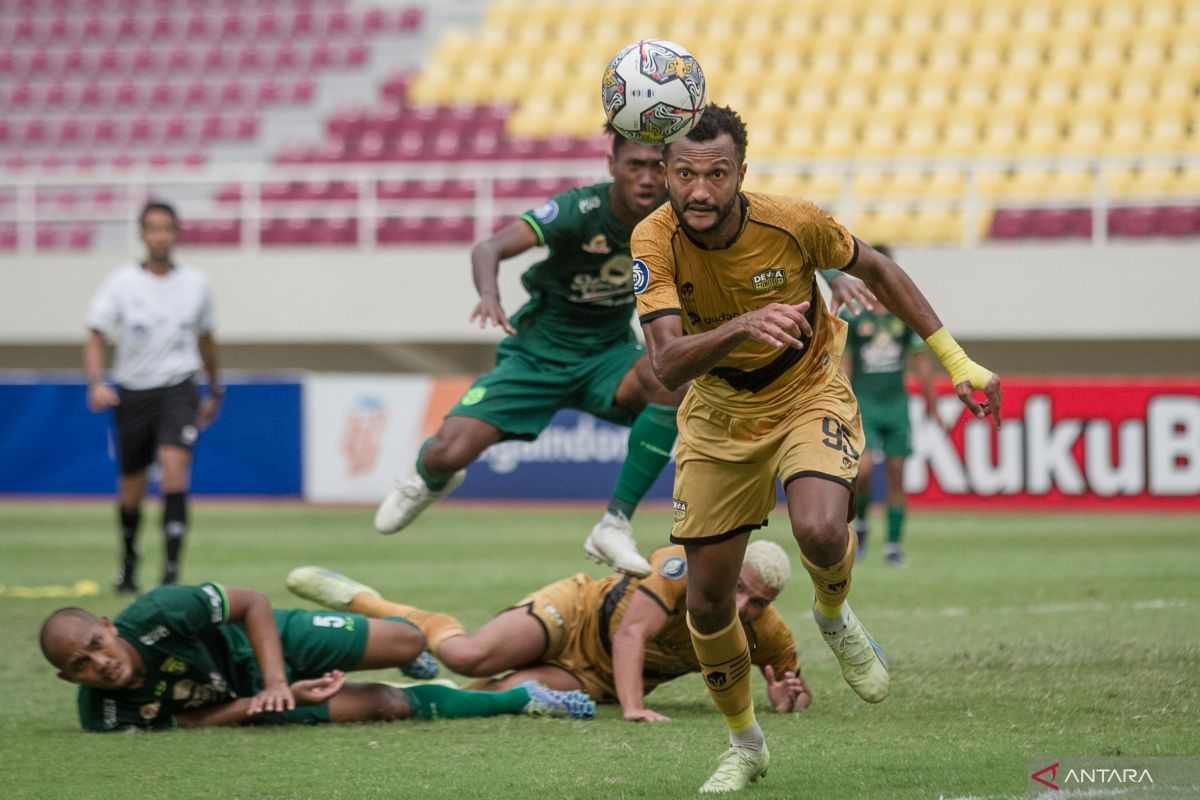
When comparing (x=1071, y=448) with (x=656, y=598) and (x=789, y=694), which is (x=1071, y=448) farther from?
(x=656, y=598)

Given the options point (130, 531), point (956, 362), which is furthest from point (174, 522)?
point (956, 362)

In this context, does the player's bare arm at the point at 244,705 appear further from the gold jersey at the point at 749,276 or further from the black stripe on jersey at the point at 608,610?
the gold jersey at the point at 749,276

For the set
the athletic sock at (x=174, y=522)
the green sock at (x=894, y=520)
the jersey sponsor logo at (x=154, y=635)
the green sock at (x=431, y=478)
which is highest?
the green sock at (x=431, y=478)

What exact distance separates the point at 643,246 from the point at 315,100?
21452 mm

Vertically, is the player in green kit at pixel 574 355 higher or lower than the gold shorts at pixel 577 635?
higher

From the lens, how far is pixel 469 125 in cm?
2394

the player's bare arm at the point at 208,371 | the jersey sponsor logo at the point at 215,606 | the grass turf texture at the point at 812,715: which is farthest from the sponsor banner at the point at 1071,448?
the jersey sponsor logo at the point at 215,606

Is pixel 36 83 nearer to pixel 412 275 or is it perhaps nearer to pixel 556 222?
pixel 412 275

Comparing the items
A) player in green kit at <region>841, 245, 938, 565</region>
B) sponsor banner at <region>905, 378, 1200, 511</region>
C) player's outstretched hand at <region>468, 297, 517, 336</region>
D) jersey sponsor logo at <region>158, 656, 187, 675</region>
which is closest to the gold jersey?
player's outstretched hand at <region>468, 297, 517, 336</region>

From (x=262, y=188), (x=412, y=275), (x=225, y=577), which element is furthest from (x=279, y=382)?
(x=225, y=577)

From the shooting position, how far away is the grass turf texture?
5.09m

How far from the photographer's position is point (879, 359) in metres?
12.0

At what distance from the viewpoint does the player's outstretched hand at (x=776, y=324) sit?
4.53 m

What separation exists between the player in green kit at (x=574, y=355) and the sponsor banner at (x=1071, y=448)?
866cm
